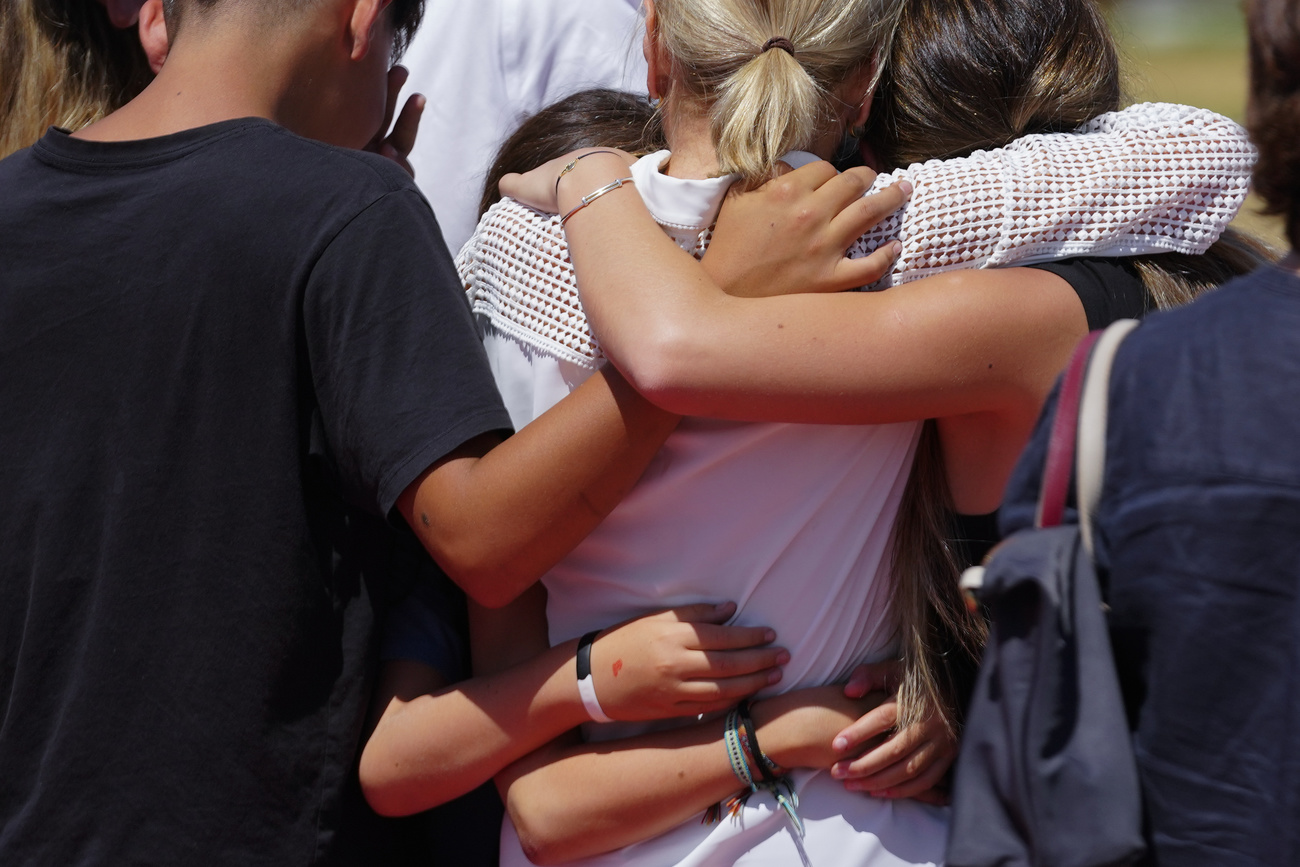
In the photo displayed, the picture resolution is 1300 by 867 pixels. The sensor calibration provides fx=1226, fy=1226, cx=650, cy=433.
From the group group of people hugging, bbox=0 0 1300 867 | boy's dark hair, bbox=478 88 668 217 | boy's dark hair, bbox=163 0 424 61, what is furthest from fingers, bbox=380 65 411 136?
group of people hugging, bbox=0 0 1300 867

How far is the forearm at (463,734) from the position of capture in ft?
5.25

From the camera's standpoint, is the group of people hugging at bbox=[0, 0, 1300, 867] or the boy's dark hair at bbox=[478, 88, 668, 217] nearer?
the group of people hugging at bbox=[0, 0, 1300, 867]

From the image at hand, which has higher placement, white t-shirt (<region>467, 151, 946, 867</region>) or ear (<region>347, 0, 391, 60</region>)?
ear (<region>347, 0, 391, 60</region>)

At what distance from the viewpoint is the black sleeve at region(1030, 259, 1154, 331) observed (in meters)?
1.50

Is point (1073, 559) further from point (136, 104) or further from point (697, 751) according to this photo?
point (136, 104)

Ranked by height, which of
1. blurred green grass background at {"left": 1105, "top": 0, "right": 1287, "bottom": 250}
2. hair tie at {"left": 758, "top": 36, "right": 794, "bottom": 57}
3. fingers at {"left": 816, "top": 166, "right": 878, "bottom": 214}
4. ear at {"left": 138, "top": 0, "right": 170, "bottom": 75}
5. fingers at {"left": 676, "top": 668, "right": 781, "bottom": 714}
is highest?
ear at {"left": 138, "top": 0, "right": 170, "bottom": 75}

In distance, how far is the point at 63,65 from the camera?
2240 mm

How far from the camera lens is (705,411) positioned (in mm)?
1436

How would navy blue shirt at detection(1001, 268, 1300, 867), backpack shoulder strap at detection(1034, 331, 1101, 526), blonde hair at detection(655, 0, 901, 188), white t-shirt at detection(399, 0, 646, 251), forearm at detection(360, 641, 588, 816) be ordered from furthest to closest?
1. white t-shirt at detection(399, 0, 646, 251)
2. forearm at detection(360, 641, 588, 816)
3. blonde hair at detection(655, 0, 901, 188)
4. backpack shoulder strap at detection(1034, 331, 1101, 526)
5. navy blue shirt at detection(1001, 268, 1300, 867)

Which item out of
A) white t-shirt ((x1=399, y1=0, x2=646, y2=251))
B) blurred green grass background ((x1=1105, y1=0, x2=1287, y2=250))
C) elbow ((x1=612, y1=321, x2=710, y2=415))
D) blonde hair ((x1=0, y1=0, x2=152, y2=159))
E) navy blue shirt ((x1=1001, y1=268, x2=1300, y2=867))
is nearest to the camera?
navy blue shirt ((x1=1001, y1=268, x2=1300, y2=867))

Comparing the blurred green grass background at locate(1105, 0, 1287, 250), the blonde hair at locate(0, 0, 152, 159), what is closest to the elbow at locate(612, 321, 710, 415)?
the blonde hair at locate(0, 0, 152, 159)

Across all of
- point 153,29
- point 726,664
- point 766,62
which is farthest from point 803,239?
point 153,29

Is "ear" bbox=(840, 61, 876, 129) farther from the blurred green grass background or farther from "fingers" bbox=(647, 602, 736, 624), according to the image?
the blurred green grass background

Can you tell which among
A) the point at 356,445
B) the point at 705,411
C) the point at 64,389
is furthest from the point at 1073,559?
the point at 64,389
